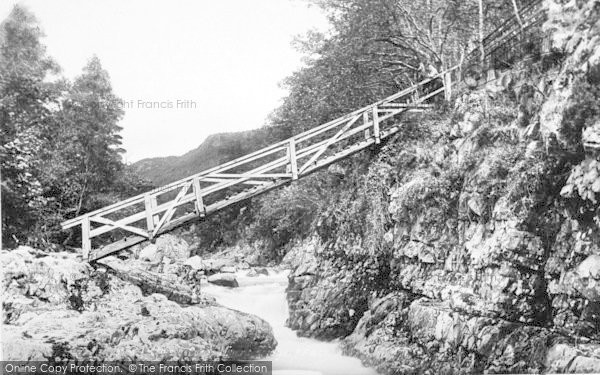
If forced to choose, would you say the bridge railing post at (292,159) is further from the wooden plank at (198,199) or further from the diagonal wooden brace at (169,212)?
the diagonal wooden brace at (169,212)

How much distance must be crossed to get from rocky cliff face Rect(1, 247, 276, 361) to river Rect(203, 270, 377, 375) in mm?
509

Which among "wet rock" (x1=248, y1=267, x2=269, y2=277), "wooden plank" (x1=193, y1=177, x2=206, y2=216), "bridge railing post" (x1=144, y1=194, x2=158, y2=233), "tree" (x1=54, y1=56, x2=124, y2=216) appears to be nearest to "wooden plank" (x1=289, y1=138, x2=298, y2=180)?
"wooden plank" (x1=193, y1=177, x2=206, y2=216)

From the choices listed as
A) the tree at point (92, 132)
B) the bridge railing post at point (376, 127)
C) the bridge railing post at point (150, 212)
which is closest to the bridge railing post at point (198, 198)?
the bridge railing post at point (150, 212)

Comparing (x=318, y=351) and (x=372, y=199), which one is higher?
(x=372, y=199)

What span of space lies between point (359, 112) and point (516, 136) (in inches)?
158

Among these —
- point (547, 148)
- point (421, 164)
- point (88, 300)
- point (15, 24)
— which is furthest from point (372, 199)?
point (15, 24)

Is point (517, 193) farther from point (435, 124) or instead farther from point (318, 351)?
point (318, 351)

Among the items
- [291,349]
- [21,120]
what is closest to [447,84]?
[291,349]

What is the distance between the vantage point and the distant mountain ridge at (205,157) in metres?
36.5

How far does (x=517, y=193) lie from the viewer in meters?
6.46

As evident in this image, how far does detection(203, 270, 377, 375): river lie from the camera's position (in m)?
8.09

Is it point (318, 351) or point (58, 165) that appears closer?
point (318, 351)

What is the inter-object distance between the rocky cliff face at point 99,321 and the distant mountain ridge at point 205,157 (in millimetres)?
26846

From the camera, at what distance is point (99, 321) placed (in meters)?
6.76
